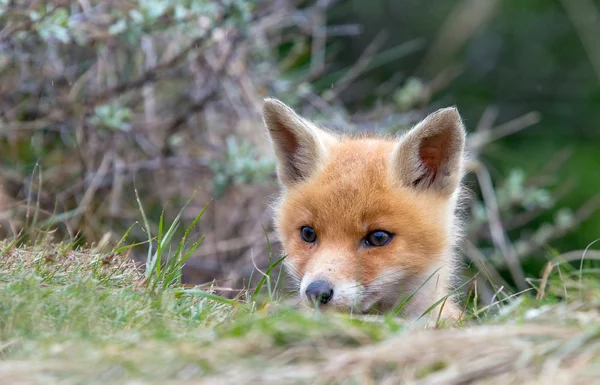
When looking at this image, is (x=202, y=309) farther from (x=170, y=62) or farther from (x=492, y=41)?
(x=492, y=41)

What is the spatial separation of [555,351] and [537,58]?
13.1m

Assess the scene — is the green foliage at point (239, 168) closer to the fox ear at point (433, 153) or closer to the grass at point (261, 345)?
the fox ear at point (433, 153)

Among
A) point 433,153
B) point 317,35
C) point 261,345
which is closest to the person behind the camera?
point 261,345

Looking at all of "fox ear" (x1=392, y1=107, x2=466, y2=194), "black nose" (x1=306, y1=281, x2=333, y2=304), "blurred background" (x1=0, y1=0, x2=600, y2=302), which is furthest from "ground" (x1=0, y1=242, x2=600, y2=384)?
"blurred background" (x1=0, y1=0, x2=600, y2=302)

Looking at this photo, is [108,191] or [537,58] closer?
[108,191]

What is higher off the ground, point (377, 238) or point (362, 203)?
point (362, 203)

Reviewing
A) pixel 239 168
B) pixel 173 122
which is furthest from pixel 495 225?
pixel 173 122

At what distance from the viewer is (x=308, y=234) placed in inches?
180

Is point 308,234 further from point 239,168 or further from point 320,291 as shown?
point 239,168

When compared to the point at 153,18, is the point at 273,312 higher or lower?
lower

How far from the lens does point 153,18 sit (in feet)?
19.7

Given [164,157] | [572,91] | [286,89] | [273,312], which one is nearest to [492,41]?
[572,91]

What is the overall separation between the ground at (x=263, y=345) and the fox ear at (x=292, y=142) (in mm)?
1853

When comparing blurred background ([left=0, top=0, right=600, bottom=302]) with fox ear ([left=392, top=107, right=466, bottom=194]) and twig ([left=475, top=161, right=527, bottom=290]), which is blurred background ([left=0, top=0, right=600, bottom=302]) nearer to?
twig ([left=475, top=161, right=527, bottom=290])
